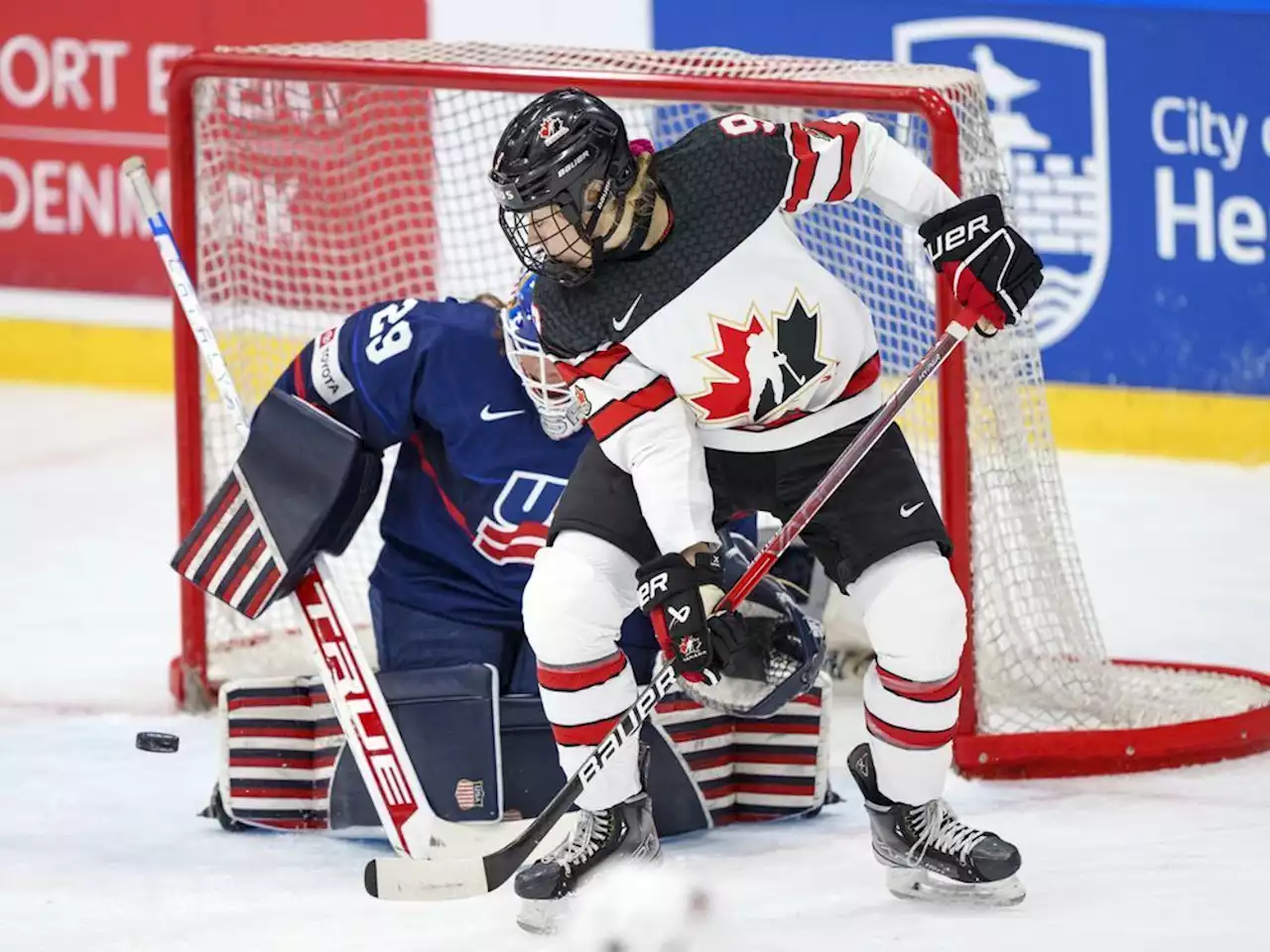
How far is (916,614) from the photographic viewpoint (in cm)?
267

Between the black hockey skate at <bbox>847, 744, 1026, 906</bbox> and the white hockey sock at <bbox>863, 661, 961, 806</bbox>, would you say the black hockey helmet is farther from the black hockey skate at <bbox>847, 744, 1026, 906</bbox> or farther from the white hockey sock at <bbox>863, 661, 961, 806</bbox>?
the black hockey skate at <bbox>847, 744, 1026, 906</bbox>

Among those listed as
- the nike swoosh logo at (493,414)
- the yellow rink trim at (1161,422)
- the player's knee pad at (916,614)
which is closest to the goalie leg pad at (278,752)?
the nike swoosh logo at (493,414)

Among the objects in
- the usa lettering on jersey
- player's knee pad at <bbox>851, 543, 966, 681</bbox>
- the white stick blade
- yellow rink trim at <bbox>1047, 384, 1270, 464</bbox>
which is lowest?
the white stick blade

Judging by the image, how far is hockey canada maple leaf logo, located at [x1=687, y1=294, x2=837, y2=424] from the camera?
104 inches

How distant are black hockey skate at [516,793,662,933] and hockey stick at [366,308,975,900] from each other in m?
0.03

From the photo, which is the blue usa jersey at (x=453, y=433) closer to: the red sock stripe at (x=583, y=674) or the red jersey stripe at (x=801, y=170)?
the red sock stripe at (x=583, y=674)

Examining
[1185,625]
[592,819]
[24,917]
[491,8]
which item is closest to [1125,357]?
[1185,625]

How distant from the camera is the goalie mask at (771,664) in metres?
2.94

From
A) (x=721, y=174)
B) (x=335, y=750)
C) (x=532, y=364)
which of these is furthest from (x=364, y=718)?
(x=721, y=174)

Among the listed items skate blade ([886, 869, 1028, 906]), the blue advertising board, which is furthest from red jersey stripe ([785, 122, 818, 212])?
the blue advertising board

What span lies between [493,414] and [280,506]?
311 millimetres

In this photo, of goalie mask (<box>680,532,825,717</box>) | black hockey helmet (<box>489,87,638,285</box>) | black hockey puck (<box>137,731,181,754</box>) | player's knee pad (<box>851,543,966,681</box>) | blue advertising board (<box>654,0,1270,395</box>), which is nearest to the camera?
black hockey helmet (<box>489,87,638,285</box>)

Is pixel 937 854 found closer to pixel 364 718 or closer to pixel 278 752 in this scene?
pixel 364 718

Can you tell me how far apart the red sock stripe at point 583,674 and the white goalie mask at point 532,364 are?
469 mm
